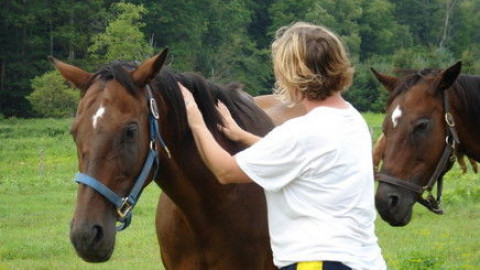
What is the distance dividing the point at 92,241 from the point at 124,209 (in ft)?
0.79

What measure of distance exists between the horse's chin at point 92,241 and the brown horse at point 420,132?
2.42m

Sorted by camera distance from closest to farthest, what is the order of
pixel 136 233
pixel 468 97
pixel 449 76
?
1. pixel 449 76
2. pixel 468 97
3. pixel 136 233

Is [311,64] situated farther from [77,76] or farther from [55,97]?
[55,97]

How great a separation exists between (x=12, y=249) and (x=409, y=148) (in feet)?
18.8

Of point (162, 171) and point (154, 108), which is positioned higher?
point (154, 108)

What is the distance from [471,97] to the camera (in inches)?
227

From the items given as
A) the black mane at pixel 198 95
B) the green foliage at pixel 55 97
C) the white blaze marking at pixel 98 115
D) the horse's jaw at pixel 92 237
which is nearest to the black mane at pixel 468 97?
the black mane at pixel 198 95

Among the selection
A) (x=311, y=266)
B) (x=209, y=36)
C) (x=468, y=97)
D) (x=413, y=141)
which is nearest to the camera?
(x=311, y=266)

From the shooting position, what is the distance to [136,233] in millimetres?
10398

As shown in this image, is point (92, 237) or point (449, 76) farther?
point (449, 76)

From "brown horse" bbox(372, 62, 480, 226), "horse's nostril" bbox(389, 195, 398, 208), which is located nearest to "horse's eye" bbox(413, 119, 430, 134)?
"brown horse" bbox(372, 62, 480, 226)

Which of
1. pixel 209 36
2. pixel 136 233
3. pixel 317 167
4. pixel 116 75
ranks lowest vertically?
pixel 209 36

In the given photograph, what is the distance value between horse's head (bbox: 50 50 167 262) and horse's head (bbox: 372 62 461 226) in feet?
7.15

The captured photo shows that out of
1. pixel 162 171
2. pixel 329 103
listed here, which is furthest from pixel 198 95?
pixel 329 103
